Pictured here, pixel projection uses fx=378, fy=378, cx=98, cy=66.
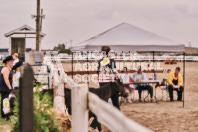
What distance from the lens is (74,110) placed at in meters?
3.26

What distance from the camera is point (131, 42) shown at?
1182 centimetres

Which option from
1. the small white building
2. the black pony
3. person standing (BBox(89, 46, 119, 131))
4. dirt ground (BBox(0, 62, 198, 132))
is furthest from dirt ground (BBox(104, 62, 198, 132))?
the small white building

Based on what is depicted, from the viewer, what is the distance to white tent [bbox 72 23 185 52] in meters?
11.7

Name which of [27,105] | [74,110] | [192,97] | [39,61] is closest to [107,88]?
[74,110]

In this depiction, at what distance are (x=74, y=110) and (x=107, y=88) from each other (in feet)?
14.5

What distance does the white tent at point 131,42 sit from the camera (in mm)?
11672

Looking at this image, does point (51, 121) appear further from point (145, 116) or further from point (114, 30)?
point (114, 30)

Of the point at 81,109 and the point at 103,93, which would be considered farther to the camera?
the point at 103,93

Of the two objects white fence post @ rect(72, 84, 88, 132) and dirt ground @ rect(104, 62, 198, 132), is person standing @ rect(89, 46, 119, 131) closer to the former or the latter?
dirt ground @ rect(104, 62, 198, 132)

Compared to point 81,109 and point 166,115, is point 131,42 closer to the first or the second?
point 166,115

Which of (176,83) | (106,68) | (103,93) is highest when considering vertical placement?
(106,68)

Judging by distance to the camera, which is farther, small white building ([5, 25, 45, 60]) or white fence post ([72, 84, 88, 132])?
small white building ([5, 25, 45, 60])

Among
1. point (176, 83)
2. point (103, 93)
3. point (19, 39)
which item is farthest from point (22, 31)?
point (103, 93)

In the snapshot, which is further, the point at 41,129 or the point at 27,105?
the point at 41,129
